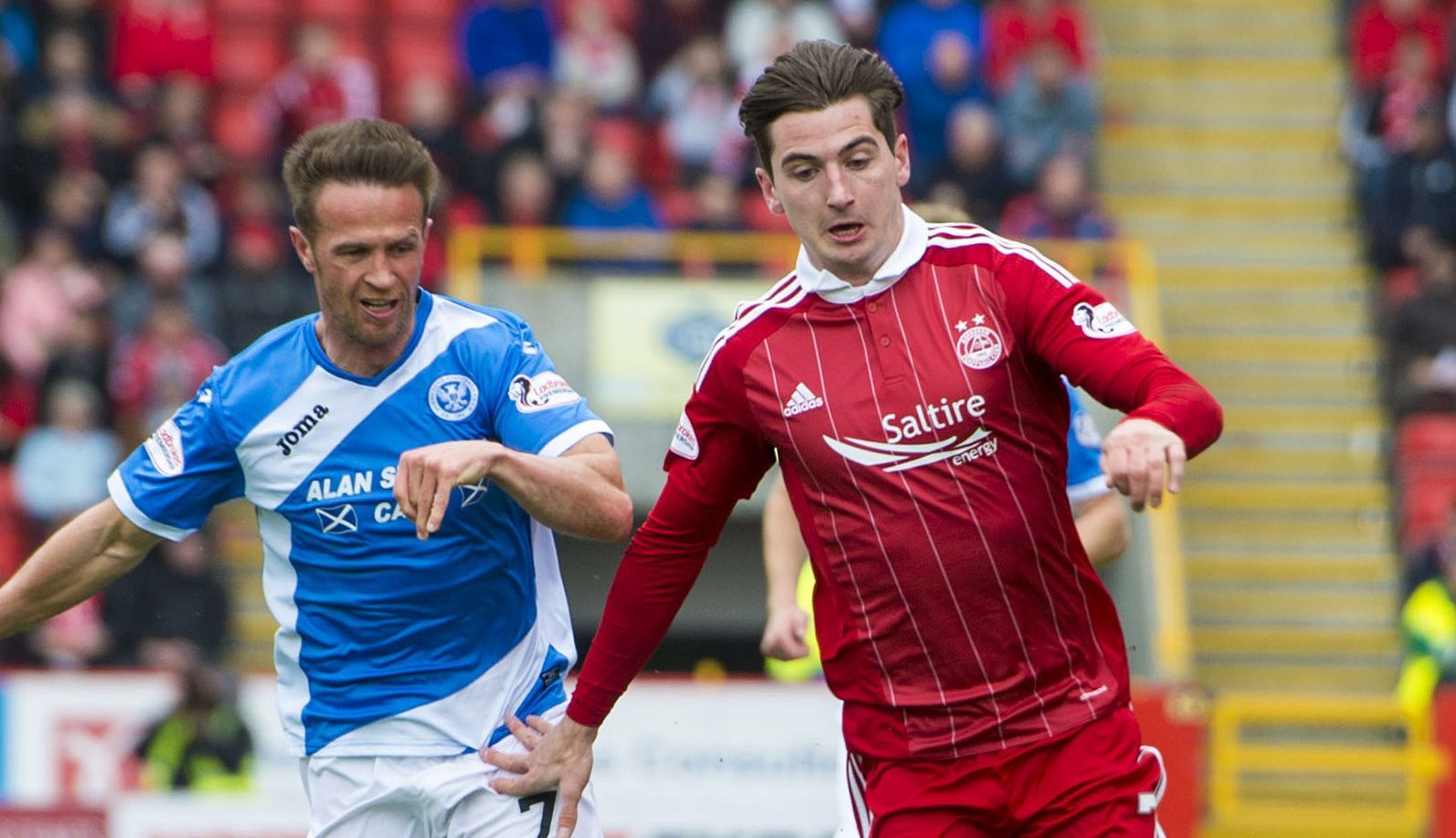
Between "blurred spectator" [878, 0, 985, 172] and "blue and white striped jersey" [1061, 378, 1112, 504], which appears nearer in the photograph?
"blue and white striped jersey" [1061, 378, 1112, 504]

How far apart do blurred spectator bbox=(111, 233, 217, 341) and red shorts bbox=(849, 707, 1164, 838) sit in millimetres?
10551

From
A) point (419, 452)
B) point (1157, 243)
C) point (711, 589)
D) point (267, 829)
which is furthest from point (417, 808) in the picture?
point (1157, 243)

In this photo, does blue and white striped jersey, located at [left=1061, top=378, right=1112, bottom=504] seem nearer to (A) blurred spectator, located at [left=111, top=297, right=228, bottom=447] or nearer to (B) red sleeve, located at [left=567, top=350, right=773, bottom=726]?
(B) red sleeve, located at [left=567, top=350, right=773, bottom=726]

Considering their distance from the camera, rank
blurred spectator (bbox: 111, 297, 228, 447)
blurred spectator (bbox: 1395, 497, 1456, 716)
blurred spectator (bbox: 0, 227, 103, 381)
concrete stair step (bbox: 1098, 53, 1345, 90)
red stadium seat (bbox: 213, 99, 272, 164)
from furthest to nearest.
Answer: concrete stair step (bbox: 1098, 53, 1345, 90), red stadium seat (bbox: 213, 99, 272, 164), blurred spectator (bbox: 0, 227, 103, 381), blurred spectator (bbox: 111, 297, 228, 447), blurred spectator (bbox: 1395, 497, 1456, 716)

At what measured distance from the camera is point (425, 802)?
5.36 m

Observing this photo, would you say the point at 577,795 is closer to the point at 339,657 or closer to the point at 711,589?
the point at 339,657

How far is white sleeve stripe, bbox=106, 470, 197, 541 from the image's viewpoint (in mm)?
5516

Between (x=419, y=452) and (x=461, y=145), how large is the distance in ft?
37.9

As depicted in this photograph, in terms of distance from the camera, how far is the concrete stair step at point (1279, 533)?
1700 centimetres

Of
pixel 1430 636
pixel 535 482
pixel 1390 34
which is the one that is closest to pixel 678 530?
pixel 535 482

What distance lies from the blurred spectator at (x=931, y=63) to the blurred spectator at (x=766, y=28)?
0.47m

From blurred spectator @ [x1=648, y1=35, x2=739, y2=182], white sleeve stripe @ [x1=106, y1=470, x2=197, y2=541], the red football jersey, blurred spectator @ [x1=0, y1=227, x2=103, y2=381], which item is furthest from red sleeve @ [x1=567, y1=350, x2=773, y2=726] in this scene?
blurred spectator @ [x1=648, y1=35, x2=739, y2=182]

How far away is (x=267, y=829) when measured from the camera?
10102mm

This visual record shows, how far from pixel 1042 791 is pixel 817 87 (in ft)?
5.25
